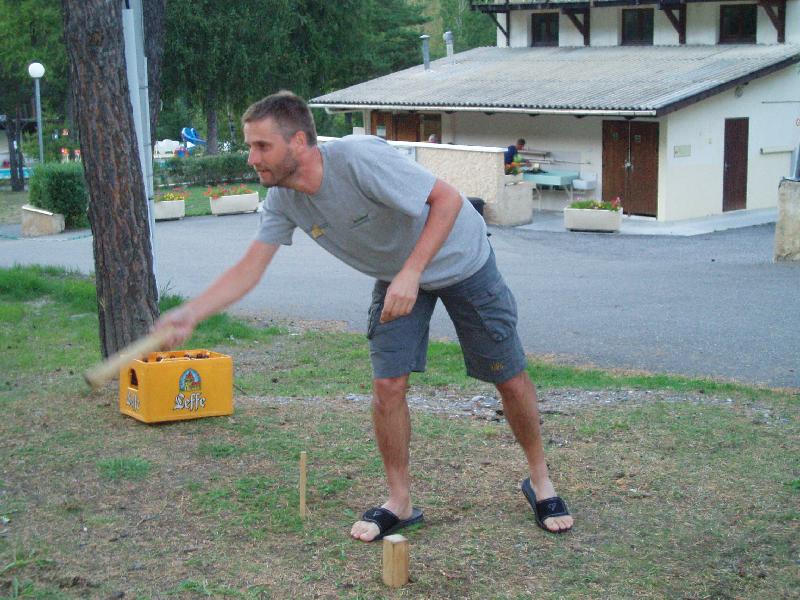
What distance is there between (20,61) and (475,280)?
40.6 meters

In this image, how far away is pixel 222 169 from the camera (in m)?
37.8

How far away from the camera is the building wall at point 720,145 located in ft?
77.1

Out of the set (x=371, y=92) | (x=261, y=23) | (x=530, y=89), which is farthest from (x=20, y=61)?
(x=530, y=89)

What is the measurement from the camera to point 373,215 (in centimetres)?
391

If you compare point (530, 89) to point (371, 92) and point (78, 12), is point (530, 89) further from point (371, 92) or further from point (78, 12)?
point (78, 12)

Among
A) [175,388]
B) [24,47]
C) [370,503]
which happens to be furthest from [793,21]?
[24,47]

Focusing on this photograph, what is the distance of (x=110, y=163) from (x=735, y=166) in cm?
2107

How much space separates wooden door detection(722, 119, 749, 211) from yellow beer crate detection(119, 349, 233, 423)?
21.0 metres

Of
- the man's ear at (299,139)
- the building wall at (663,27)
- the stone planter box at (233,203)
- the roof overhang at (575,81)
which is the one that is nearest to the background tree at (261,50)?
the roof overhang at (575,81)

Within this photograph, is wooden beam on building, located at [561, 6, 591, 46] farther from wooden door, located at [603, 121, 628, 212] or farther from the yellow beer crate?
the yellow beer crate

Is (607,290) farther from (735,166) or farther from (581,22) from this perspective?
(581,22)

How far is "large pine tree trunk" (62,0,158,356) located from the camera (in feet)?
20.3

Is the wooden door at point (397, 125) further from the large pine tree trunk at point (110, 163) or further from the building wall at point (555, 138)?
the large pine tree trunk at point (110, 163)

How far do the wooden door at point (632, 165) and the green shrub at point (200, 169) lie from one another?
1582 centimetres
